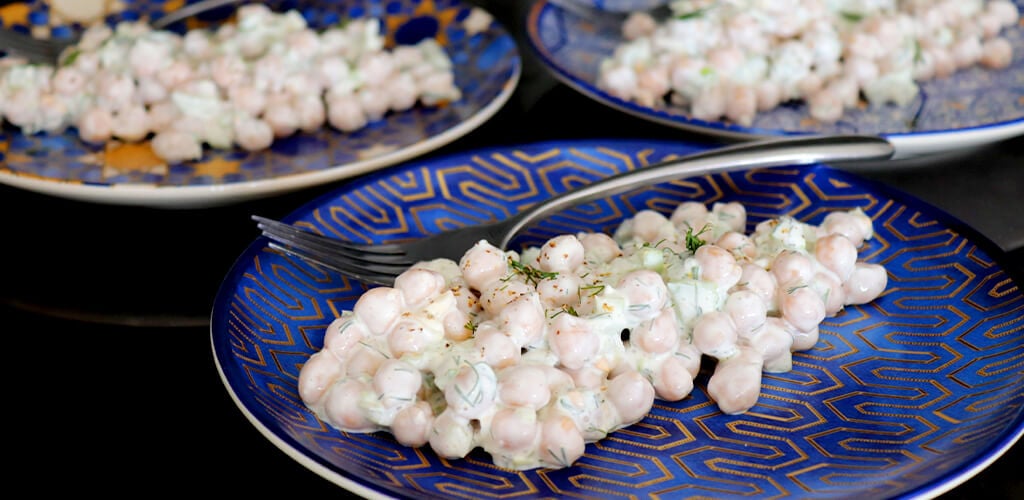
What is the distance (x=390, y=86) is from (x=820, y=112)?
2.14 ft

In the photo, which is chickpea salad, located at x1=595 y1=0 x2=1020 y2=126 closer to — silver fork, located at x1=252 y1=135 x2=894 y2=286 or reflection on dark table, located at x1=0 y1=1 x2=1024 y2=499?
reflection on dark table, located at x1=0 y1=1 x2=1024 y2=499

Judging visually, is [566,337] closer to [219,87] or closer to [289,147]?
[289,147]

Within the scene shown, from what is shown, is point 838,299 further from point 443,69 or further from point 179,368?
point 443,69

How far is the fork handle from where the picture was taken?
1227mm

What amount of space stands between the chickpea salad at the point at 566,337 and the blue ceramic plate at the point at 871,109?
390mm

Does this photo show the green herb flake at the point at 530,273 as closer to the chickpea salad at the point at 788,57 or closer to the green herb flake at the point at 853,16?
the chickpea salad at the point at 788,57

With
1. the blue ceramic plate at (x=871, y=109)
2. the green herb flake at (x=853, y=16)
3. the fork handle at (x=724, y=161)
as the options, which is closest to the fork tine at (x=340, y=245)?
the fork handle at (x=724, y=161)

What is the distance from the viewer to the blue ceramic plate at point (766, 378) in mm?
862

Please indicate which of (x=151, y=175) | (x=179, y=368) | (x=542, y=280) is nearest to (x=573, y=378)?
(x=542, y=280)

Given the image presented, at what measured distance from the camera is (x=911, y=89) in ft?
5.49

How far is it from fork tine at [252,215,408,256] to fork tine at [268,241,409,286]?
0.01 metres

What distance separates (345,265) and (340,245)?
0.02m

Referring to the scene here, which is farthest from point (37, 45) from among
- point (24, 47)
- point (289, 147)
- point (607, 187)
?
point (607, 187)

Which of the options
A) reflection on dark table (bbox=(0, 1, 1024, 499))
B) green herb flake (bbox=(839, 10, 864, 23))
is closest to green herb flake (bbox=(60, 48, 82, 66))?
reflection on dark table (bbox=(0, 1, 1024, 499))
